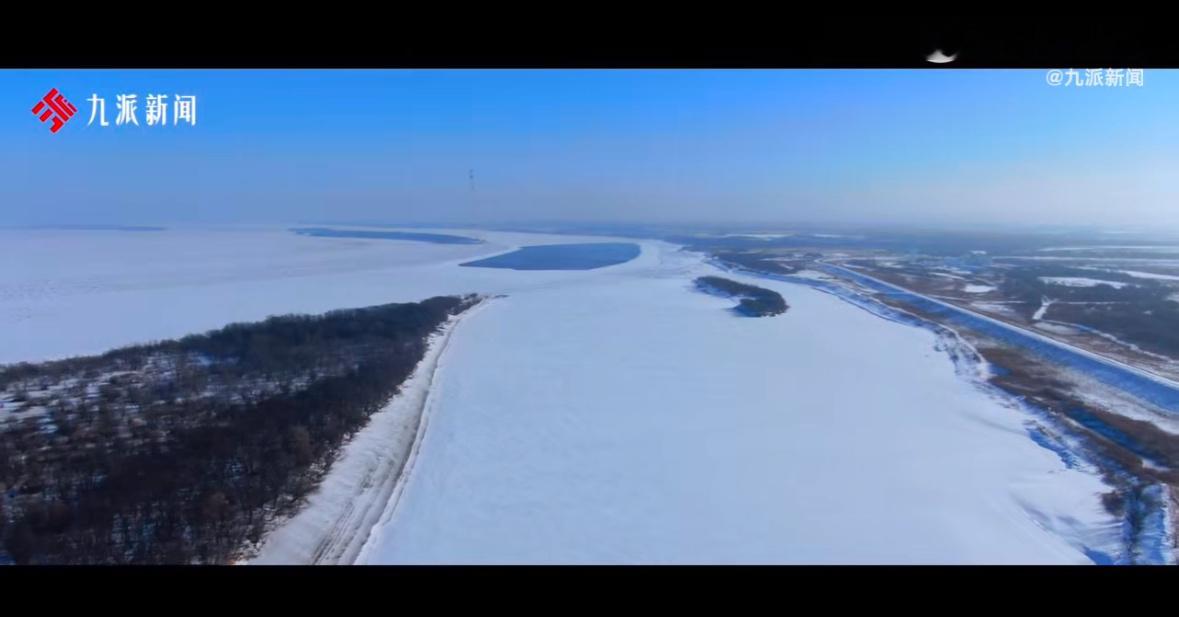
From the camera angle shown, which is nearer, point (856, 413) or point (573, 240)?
point (856, 413)

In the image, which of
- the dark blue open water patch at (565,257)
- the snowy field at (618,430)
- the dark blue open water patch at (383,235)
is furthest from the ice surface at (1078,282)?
the dark blue open water patch at (383,235)

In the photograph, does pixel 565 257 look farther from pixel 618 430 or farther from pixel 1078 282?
pixel 1078 282

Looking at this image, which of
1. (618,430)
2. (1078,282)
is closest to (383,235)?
(618,430)

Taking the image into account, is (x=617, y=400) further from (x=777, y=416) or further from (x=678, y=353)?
(x=777, y=416)

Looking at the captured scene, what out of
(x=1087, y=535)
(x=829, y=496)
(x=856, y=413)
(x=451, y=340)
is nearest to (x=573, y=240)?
(x=451, y=340)

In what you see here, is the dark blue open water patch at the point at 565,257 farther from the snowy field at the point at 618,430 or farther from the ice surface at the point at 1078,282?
the ice surface at the point at 1078,282

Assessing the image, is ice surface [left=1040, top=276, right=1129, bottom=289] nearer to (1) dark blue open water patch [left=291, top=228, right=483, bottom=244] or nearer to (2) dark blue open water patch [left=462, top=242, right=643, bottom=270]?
(2) dark blue open water patch [left=462, top=242, right=643, bottom=270]
